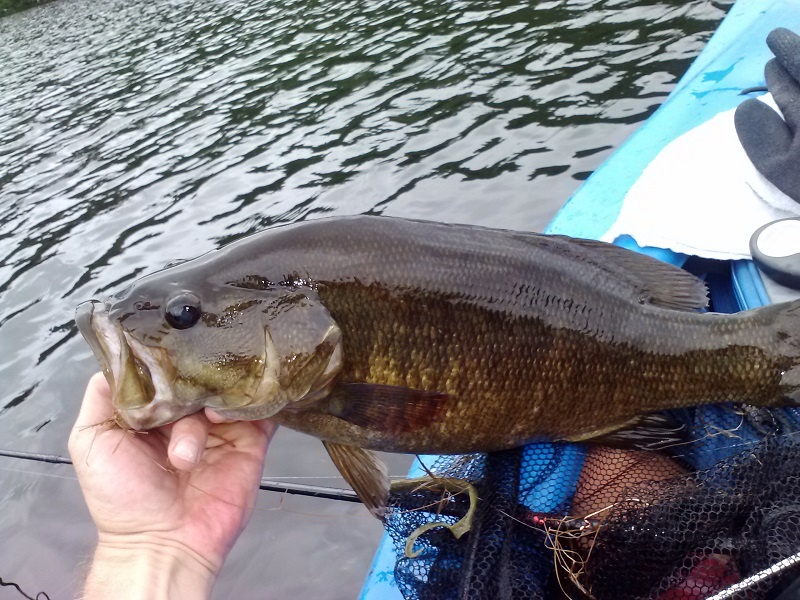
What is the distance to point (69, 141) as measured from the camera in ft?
45.5

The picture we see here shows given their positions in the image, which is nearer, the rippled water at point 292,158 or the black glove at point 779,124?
the black glove at point 779,124

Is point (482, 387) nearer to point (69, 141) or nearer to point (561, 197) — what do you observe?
point (561, 197)

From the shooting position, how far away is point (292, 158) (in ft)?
34.4

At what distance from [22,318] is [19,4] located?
132 ft

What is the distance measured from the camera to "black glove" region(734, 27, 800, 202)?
10.7ft

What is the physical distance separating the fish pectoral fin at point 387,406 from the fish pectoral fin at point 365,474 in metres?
0.19

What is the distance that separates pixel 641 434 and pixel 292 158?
8668 mm

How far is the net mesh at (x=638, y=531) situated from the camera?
7.68 feet

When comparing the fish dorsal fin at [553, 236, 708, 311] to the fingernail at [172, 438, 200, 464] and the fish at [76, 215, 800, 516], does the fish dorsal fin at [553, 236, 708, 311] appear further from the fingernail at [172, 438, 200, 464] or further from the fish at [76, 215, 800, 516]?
the fingernail at [172, 438, 200, 464]

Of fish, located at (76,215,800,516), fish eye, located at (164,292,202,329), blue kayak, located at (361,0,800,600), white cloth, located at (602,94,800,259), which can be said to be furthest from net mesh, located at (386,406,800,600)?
fish eye, located at (164,292,202,329)

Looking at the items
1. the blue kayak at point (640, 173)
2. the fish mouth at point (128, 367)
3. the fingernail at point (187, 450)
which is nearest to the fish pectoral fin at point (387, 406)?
the blue kayak at point (640, 173)

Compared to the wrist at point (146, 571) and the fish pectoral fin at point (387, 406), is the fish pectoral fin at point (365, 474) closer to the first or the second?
the fish pectoral fin at point (387, 406)

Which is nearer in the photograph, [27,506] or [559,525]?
[559,525]

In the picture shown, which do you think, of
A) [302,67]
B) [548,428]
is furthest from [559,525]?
[302,67]
